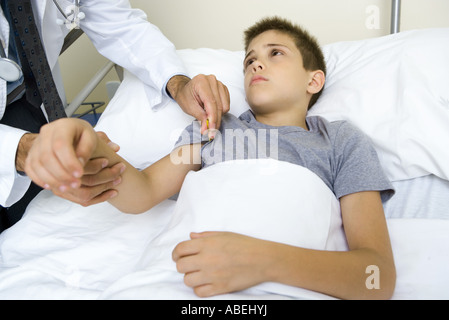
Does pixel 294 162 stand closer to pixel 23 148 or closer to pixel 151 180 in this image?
pixel 151 180

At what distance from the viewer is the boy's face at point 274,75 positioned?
3.34 feet

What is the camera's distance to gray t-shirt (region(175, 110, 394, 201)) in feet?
2.71

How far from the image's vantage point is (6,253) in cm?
85

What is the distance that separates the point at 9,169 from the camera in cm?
82

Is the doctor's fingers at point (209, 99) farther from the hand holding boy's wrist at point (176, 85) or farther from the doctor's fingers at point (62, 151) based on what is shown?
the doctor's fingers at point (62, 151)

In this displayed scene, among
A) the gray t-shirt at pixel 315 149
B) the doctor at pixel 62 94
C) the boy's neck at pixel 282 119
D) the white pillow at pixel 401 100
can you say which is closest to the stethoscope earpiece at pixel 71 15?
the doctor at pixel 62 94

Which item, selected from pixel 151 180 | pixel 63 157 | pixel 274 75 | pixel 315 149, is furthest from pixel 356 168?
pixel 63 157

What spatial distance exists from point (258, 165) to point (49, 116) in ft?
2.11

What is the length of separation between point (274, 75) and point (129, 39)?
1.94 feet

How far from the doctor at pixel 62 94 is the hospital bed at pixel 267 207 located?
0.11 metres

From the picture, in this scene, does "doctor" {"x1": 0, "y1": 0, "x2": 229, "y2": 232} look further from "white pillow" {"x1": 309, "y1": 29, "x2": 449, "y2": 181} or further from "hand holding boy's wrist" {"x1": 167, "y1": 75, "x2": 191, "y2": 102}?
"white pillow" {"x1": 309, "y1": 29, "x2": 449, "y2": 181}

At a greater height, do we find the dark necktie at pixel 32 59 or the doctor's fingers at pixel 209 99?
the dark necktie at pixel 32 59
